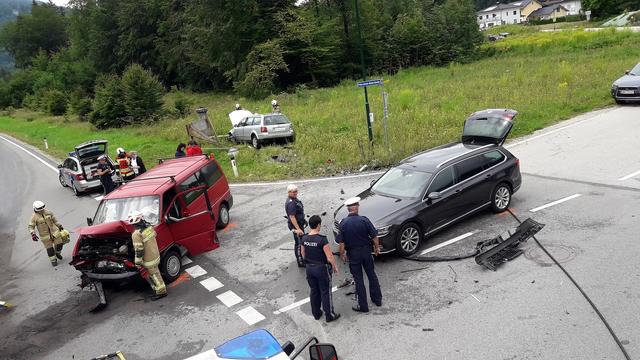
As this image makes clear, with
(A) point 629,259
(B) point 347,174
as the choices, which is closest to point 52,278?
(B) point 347,174

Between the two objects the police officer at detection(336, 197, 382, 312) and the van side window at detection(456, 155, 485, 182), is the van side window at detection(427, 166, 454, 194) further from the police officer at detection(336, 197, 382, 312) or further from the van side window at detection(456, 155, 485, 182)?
the police officer at detection(336, 197, 382, 312)

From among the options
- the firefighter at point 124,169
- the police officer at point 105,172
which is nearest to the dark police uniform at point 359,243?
the firefighter at point 124,169

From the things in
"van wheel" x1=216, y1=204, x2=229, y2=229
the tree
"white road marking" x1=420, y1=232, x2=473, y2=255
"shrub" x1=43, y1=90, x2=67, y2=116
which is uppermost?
the tree

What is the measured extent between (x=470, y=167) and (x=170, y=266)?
625 centimetres

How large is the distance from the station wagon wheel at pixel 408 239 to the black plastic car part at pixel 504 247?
1099mm

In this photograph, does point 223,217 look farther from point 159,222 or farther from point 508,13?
point 508,13

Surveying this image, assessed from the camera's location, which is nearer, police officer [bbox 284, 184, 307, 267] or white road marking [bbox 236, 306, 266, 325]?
white road marking [bbox 236, 306, 266, 325]

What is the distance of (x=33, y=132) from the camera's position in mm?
41906

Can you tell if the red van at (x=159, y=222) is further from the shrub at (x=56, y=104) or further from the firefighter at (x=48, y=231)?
the shrub at (x=56, y=104)

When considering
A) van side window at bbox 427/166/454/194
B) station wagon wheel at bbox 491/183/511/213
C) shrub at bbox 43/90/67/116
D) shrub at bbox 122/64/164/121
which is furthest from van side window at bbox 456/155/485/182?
shrub at bbox 43/90/67/116

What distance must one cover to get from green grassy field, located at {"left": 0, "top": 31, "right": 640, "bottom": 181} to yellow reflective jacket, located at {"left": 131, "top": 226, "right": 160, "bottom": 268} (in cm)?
818

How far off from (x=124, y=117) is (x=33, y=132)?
38.0 ft

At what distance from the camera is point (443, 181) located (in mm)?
9805

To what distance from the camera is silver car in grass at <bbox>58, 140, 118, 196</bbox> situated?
17578 millimetres
